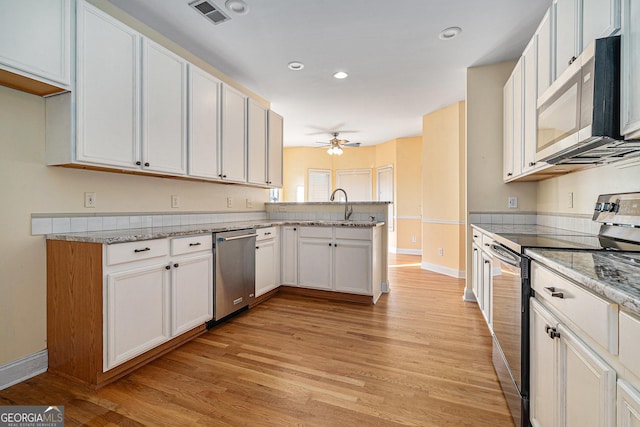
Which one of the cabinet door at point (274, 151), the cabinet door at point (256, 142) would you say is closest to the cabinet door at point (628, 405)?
the cabinet door at point (256, 142)

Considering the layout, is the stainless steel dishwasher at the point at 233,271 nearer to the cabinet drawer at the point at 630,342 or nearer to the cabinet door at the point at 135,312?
the cabinet door at the point at 135,312

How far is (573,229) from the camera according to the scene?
7.49 feet

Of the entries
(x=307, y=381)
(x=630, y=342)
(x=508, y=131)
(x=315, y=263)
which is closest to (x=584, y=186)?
(x=508, y=131)

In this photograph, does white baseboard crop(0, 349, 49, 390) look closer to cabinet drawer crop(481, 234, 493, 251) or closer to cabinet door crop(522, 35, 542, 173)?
cabinet drawer crop(481, 234, 493, 251)

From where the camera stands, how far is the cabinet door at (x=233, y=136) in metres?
3.20

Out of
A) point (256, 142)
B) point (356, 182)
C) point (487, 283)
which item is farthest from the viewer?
point (356, 182)

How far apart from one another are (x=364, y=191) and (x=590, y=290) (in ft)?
23.2

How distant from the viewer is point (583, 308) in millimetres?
924

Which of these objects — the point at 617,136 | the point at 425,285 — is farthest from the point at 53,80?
the point at 425,285

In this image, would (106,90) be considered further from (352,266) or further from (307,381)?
(352,266)

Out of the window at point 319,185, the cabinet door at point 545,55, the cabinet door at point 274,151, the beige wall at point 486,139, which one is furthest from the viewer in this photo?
the window at point 319,185

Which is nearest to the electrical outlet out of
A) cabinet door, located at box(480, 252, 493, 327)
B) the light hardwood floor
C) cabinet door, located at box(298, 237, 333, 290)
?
the light hardwood floor

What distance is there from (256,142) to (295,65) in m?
1.03

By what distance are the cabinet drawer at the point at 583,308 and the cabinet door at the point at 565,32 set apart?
129cm
